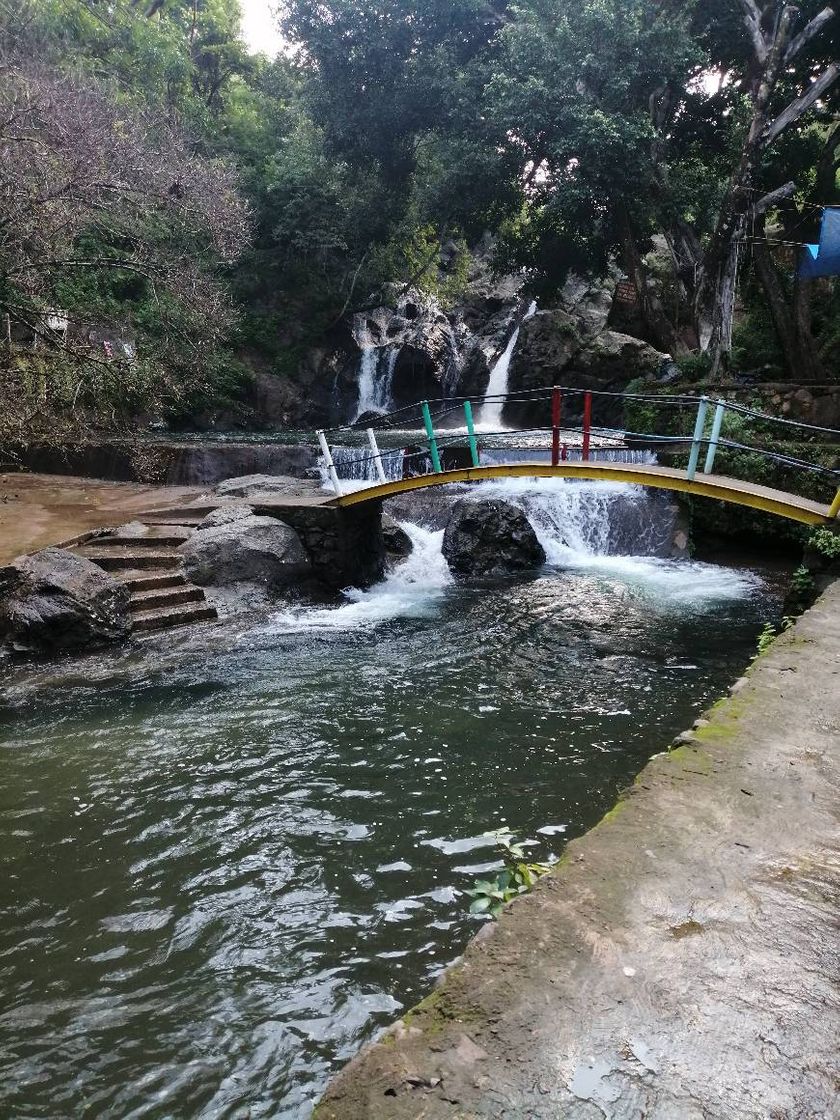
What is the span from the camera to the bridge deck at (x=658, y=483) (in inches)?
264

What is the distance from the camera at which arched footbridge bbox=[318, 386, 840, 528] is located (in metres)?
6.92

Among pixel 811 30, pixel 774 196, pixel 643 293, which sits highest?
pixel 811 30

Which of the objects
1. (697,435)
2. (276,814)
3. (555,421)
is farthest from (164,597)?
(697,435)

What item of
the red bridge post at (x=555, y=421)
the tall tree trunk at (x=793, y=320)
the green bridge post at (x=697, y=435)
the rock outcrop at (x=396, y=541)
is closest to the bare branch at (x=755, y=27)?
the tall tree trunk at (x=793, y=320)

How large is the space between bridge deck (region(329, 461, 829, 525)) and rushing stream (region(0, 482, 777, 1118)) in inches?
55.9

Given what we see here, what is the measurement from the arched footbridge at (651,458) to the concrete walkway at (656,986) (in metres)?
4.39

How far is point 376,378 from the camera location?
2312 centimetres

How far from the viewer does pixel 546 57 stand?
13.8m

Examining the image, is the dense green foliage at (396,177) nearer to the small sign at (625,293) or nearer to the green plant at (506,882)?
the small sign at (625,293)

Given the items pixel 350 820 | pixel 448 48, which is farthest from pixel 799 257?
pixel 350 820

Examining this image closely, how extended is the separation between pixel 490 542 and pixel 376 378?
1413 cm

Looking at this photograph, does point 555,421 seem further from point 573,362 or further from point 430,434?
point 573,362

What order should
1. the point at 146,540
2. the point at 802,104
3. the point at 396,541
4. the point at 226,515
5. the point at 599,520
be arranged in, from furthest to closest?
the point at 802,104 < the point at 599,520 < the point at 396,541 < the point at 226,515 < the point at 146,540

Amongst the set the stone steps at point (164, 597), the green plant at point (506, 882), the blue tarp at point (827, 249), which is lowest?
the stone steps at point (164, 597)
